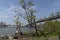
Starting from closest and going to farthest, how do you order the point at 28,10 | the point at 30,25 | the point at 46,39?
the point at 46,39 → the point at 28,10 → the point at 30,25

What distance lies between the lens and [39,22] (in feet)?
69.8

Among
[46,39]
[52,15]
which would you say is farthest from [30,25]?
[46,39]

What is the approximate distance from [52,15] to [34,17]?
4.01 metres

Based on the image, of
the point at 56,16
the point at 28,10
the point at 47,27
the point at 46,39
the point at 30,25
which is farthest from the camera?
the point at 56,16

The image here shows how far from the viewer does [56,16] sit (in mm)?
20125

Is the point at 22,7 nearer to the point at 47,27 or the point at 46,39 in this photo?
the point at 47,27

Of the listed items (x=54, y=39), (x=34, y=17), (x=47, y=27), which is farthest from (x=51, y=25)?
(x=54, y=39)

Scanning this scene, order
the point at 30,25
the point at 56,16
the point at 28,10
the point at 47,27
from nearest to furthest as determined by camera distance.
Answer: the point at 47,27, the point at 28,10, the point at 30,25, the point at 56,16

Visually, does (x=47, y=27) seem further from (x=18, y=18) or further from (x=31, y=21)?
(x=18, y=18)

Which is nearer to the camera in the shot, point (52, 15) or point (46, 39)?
point (46, 39)

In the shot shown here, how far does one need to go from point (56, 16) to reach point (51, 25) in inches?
167

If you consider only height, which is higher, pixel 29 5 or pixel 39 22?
pixel 29 5

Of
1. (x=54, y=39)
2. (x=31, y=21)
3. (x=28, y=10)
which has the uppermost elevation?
(x=28, y=10)

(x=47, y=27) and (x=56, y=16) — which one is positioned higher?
(x=56, y=16)
